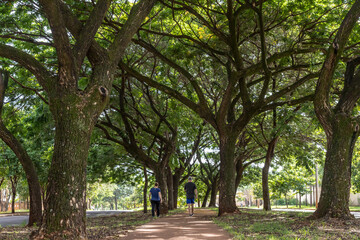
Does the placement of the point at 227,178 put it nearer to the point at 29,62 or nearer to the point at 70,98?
the point at 70,98

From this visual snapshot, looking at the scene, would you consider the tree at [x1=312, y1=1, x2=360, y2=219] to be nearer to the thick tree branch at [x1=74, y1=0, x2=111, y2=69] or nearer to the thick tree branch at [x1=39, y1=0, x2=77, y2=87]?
the thick tree branch at [x1=74, y1=0, x2=111, y2=69]

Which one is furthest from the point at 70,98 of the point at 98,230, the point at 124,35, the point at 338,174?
the point at 338,174

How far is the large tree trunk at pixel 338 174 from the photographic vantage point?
8969 mm

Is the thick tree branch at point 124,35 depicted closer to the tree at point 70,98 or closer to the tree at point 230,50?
the tree at point 70,98

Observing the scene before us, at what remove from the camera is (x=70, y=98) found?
6.74 m

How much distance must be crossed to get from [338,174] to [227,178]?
15.8ft

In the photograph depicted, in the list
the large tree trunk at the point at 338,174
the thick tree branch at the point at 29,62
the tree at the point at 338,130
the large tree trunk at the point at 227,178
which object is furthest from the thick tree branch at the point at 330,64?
the thick tree branch at the point at 29,62

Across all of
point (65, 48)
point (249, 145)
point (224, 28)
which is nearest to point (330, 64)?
point (224, 28)

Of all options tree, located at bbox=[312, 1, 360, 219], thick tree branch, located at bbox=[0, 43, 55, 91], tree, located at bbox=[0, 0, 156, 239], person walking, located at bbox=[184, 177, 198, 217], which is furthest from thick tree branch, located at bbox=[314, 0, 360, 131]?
thick tree branch, located at bbox=[0, 43, 55, 91]

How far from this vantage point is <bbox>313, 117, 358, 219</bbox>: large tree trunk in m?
8.97

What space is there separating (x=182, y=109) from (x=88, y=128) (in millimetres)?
11879

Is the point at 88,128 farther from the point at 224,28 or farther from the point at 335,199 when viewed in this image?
the point at 224,28

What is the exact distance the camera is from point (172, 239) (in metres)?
7.18

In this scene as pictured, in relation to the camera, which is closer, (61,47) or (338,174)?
(61,47)
